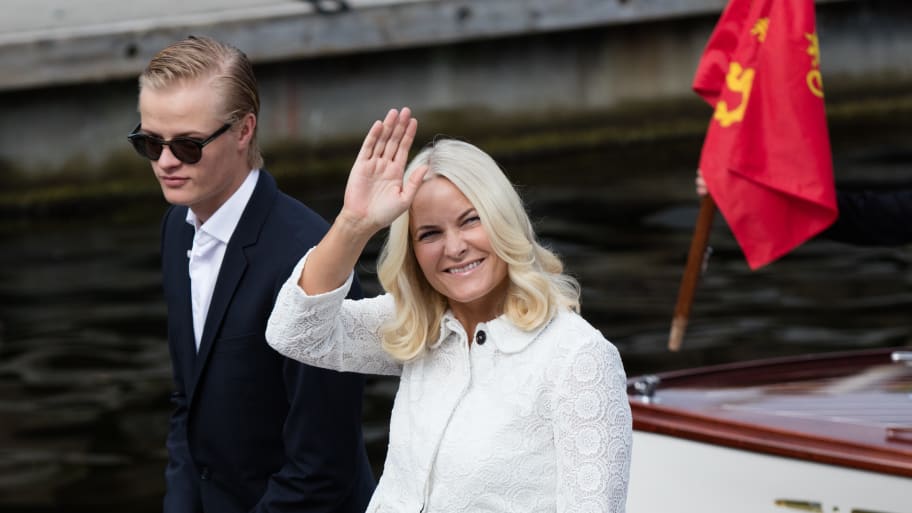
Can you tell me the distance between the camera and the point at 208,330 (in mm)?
3000

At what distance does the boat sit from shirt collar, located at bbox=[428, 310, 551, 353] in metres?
2.04

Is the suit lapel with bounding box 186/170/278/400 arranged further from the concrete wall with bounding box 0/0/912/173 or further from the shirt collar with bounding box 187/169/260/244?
the concrete wall with bounding box 0/0/912/173

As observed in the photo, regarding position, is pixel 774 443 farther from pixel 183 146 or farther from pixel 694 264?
pixel 183 146

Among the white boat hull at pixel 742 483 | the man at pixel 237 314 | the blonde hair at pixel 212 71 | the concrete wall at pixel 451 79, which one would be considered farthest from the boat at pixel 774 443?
the concrete wall at pixel 451 79

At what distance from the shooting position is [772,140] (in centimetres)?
550

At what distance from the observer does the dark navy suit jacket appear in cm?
292

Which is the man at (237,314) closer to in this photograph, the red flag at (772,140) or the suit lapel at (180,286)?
the suit lapel at (180,286)

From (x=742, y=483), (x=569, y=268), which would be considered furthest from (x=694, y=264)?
(x=569, y=268)

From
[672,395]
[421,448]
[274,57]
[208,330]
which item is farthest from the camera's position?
[274,57]

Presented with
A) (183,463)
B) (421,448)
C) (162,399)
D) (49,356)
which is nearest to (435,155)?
(421,448)

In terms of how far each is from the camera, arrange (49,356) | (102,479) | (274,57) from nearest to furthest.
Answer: (102,479)
(49,356)
(274,57)

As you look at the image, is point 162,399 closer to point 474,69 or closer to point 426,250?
point 474,69

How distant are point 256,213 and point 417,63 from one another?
9270mm

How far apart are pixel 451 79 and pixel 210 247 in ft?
30.6
